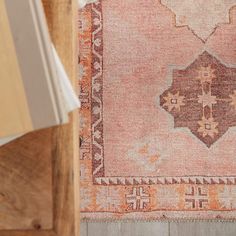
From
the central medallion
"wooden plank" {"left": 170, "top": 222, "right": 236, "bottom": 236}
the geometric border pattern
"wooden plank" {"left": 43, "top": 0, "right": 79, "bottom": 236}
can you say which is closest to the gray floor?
"wooden plank" {"left": 170, "top": 222, "right": 236, "bottom": 236}

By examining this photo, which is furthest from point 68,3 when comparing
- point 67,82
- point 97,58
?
point 97,58

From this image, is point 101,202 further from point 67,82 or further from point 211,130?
point 67,82

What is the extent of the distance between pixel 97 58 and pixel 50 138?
21.7 inches

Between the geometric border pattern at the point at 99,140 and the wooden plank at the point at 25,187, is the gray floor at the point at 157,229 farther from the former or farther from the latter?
the wooden plank at the point at 25,187

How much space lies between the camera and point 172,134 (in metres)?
1.13

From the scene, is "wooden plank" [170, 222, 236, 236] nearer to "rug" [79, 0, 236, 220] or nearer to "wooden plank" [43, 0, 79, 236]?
"rug" [79, 0, 236, 220]

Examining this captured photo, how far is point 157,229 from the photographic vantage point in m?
1.11

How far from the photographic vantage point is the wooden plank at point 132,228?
1111 millimetres

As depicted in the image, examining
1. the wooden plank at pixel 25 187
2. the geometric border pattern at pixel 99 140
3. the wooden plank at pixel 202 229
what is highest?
the geometric border pattern at pixel 99 140

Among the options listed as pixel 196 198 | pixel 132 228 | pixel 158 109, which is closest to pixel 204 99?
pixel 158 109

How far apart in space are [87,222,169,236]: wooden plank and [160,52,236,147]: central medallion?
0.24 meters

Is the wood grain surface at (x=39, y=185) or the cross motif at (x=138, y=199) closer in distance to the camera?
the wood grain surface at (x=39, y=185)

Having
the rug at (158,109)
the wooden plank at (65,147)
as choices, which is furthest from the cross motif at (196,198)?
the wooden plank at (65,147)

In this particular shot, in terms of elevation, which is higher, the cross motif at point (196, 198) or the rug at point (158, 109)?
the rug at point (158, 109)
